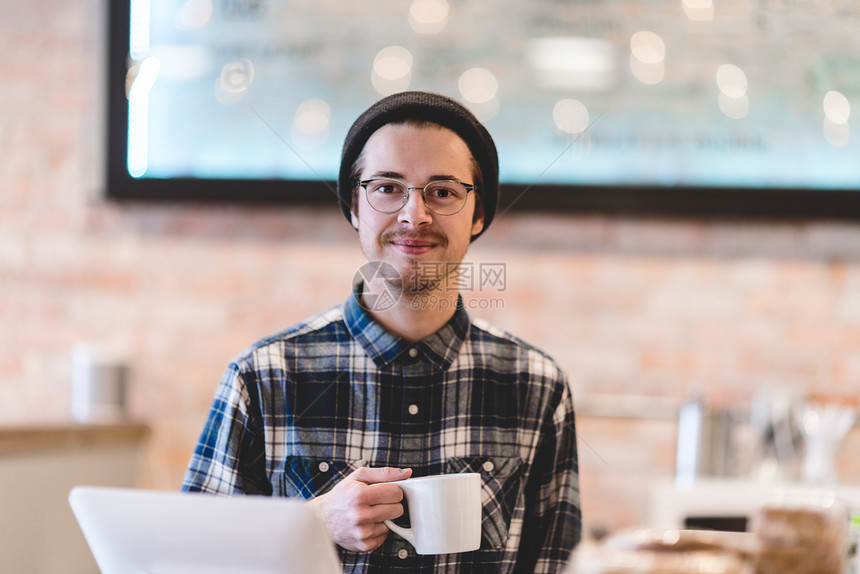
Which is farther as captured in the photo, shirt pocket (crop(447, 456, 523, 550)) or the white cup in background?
the white cup in background

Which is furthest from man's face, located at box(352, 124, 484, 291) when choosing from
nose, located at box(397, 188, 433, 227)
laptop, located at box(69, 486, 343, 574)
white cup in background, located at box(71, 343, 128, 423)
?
white cup in background, located at box(71, 343, 128, 423)

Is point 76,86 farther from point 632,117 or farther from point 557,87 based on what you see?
point 632,117

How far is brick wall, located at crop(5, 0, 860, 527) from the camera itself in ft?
5.70

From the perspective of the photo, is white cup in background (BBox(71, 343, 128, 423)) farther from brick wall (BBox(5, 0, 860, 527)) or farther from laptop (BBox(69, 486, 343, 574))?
laptop (BBox(69, 486, 343, 574))

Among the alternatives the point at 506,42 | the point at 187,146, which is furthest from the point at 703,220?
the point at 187,146

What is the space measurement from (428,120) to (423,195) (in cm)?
8

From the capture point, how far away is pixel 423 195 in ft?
2.97

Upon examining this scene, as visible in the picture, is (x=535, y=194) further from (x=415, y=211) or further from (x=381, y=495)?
(x=381, y=495)

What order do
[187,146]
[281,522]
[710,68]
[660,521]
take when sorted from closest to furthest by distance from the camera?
[281,522] → [660,521] → [710,68] → [187,146]

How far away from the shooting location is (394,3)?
179 cm

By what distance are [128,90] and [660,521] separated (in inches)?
53.0

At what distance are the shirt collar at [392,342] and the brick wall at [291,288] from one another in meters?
0.58

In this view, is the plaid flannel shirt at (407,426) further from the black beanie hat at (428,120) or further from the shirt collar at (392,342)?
the black beanie hat at (428,120)
